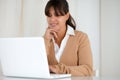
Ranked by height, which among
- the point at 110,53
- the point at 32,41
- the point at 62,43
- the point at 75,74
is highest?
the point at 32,41

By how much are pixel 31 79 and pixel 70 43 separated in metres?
0.76

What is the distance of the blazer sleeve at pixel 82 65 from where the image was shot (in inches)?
67.2

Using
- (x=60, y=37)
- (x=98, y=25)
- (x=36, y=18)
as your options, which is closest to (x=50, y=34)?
(x=60, y=37)

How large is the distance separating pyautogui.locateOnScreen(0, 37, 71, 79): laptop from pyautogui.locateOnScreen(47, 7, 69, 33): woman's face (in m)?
0.77

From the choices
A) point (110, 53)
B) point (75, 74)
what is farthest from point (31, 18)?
point (75, 74)

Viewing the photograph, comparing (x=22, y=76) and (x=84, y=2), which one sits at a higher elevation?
(x=84, y=2)

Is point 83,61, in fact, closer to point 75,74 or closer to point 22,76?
point 75,74

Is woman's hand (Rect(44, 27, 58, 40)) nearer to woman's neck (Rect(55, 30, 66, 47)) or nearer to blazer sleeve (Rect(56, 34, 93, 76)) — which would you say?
woman's neck (Rect(55, 30, 66, 47))

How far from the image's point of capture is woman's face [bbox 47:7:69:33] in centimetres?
223

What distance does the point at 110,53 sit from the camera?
3176mm

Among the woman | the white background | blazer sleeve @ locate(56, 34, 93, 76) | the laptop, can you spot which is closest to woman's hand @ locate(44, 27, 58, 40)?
the woman

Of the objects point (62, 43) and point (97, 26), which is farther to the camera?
point (97, 26)

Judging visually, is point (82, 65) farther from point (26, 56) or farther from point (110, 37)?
point (110, 37)

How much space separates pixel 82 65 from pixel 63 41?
0.36 meters
